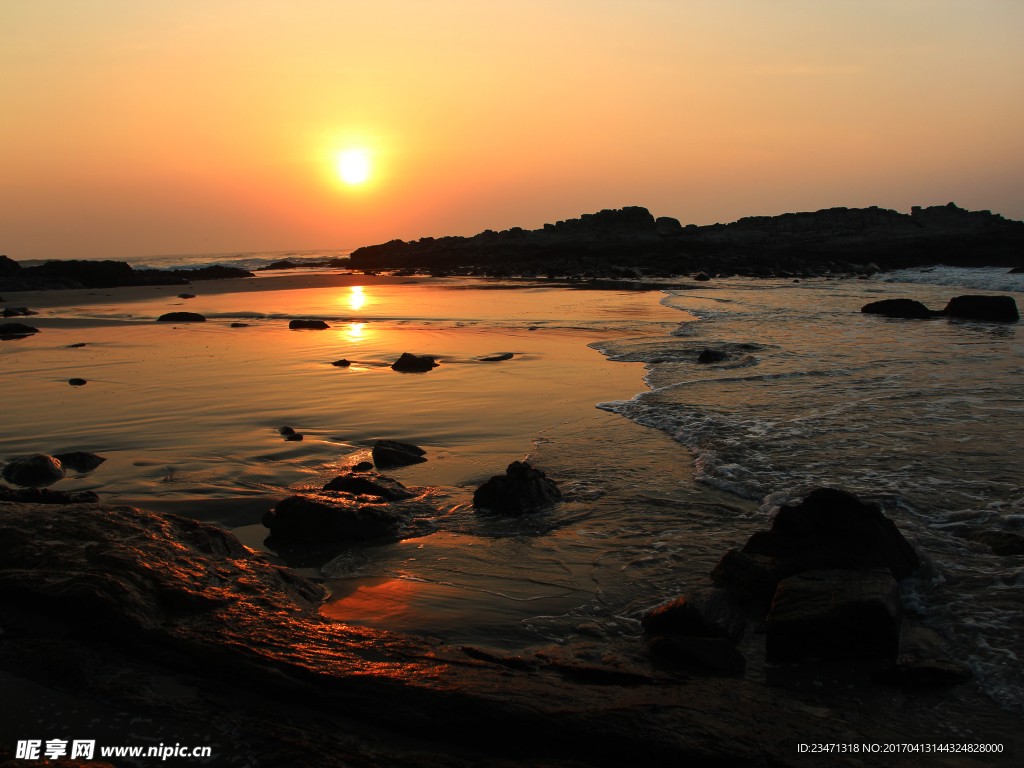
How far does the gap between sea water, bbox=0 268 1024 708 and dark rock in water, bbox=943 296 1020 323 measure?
284 centimetres

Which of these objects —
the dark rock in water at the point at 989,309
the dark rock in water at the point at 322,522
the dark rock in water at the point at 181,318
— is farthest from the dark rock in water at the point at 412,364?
the dark rock in water at the point at 989,309

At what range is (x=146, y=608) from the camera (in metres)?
2.77

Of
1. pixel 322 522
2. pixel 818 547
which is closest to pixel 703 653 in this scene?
pixel 818 547

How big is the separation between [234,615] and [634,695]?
1.76 meters

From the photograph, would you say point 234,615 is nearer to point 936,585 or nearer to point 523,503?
point 523,503

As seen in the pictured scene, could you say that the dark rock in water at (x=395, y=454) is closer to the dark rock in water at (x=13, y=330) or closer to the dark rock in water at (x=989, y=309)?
the dark rock in water at (x=13, y=330)

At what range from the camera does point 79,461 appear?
5.57 meters

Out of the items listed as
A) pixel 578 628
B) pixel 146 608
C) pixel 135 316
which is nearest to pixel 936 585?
pixel 578 628

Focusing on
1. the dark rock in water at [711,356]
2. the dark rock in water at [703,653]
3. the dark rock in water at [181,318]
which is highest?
the dark rock in water at [181,318]

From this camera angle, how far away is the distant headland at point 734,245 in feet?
167

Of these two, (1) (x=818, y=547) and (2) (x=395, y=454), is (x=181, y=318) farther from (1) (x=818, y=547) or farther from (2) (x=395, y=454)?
(1) (x=818, y=547)

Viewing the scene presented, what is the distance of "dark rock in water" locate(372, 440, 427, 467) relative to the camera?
586 cm

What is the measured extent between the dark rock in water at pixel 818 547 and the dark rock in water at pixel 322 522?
87.4 inches

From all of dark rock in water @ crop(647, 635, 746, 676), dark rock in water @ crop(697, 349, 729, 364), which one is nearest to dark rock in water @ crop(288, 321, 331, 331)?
dark rock in water @ crop(697, 349, 729, 364)
